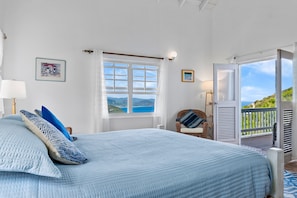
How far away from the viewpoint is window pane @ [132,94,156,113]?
467cm

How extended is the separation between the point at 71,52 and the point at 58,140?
308 centimetres

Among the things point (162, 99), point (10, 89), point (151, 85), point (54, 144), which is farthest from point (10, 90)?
point (162, 99)

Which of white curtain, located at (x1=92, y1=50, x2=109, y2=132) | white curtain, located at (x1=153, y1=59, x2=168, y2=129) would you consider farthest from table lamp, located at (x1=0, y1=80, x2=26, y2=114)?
white curtain, located at (x1=153, y1=59, x2=168, y2=129)

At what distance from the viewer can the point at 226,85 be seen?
4.90 metres

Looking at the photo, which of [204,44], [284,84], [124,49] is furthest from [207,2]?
[284,84]

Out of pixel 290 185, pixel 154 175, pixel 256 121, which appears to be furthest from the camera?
pixel 256 121

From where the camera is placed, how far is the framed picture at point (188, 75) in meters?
5.16

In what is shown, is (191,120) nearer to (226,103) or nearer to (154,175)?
(226,103)

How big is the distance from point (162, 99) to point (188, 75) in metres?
1.03

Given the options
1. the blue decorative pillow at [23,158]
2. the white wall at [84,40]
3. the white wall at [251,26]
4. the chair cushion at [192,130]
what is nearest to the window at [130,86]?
the white wall at [84,40]

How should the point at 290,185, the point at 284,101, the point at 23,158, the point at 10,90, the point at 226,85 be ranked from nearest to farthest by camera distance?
the point at 23,158, the point at 290,185, the point at 10,90, the point at 284,101, the point at 226,85

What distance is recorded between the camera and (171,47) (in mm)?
5008

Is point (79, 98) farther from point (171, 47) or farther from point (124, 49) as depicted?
point (171, 47)

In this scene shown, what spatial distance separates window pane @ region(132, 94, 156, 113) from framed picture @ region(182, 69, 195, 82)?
37.9 inches
